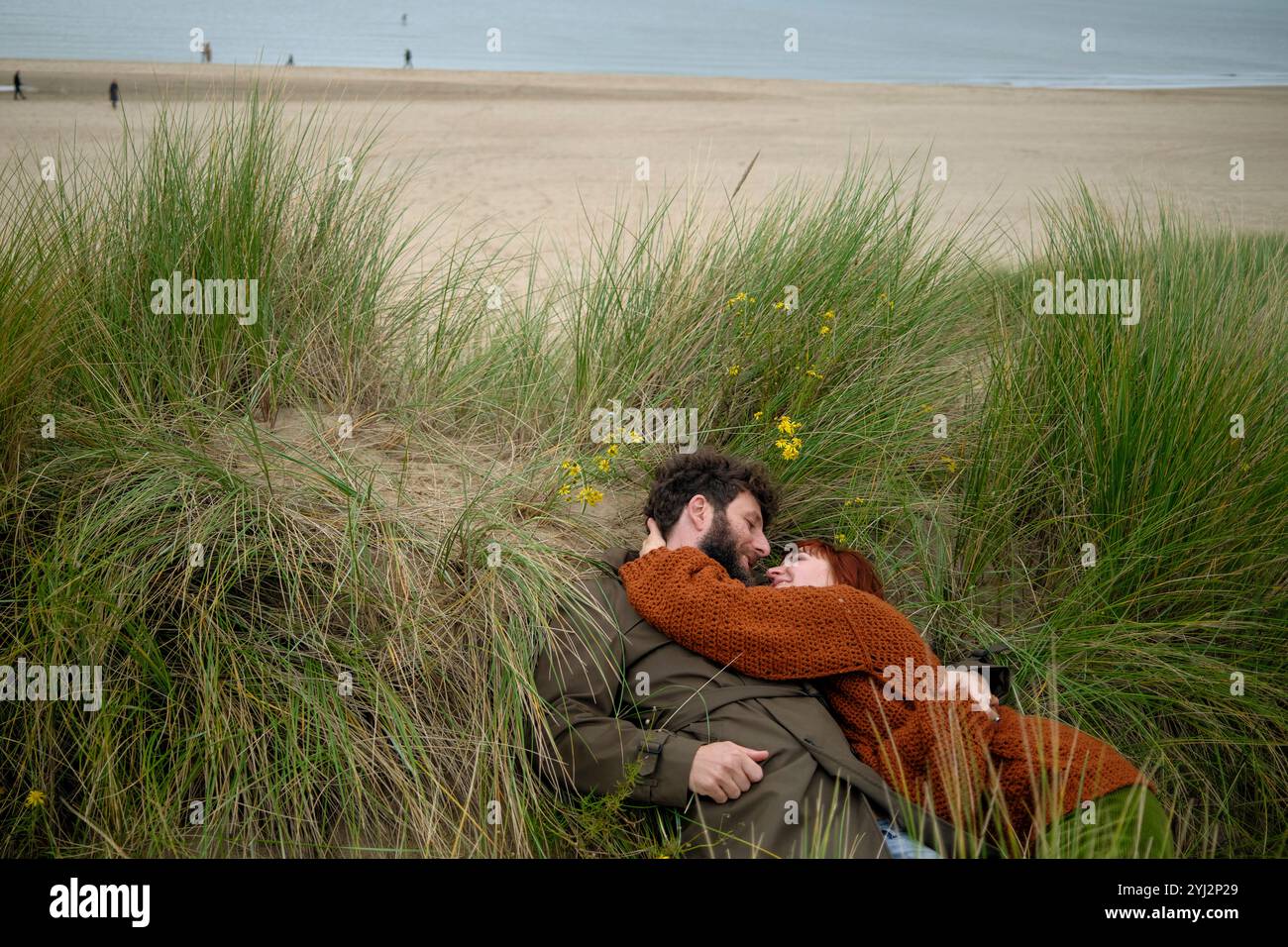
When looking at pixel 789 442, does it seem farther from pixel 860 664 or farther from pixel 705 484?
pixel 860 664

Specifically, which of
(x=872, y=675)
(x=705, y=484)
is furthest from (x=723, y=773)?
(x=705, y=484)

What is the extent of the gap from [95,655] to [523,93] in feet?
77.1

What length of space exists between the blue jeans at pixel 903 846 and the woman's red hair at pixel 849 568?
725mm

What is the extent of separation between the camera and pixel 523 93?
2380 cm

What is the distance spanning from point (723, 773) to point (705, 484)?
3.03 ft

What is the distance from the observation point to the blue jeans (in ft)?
7.61

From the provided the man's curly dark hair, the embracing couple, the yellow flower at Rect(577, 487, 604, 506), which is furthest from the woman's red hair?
the yellow flower at Rect(577, 487, 604, 506)

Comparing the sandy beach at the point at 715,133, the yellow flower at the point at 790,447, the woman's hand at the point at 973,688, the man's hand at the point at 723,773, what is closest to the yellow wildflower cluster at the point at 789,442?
the yellow flower at the point at 790,447

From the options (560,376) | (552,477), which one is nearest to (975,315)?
(560,376)

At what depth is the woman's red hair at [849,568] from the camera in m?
2.90

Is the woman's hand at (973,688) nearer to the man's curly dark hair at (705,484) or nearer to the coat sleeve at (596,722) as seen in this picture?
the coat sleeve at (596,722)

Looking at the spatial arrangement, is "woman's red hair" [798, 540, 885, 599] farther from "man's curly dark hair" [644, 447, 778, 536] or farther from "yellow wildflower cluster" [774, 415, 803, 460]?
"yellow wildflower cluster" [774, 415, 803, 460]

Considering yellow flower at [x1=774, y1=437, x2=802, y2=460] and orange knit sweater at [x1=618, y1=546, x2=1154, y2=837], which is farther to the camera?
yellow flower at [x1=774, y1=437, x2=802, y2=460]

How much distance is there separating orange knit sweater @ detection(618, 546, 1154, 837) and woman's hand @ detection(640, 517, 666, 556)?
0.42 ft
